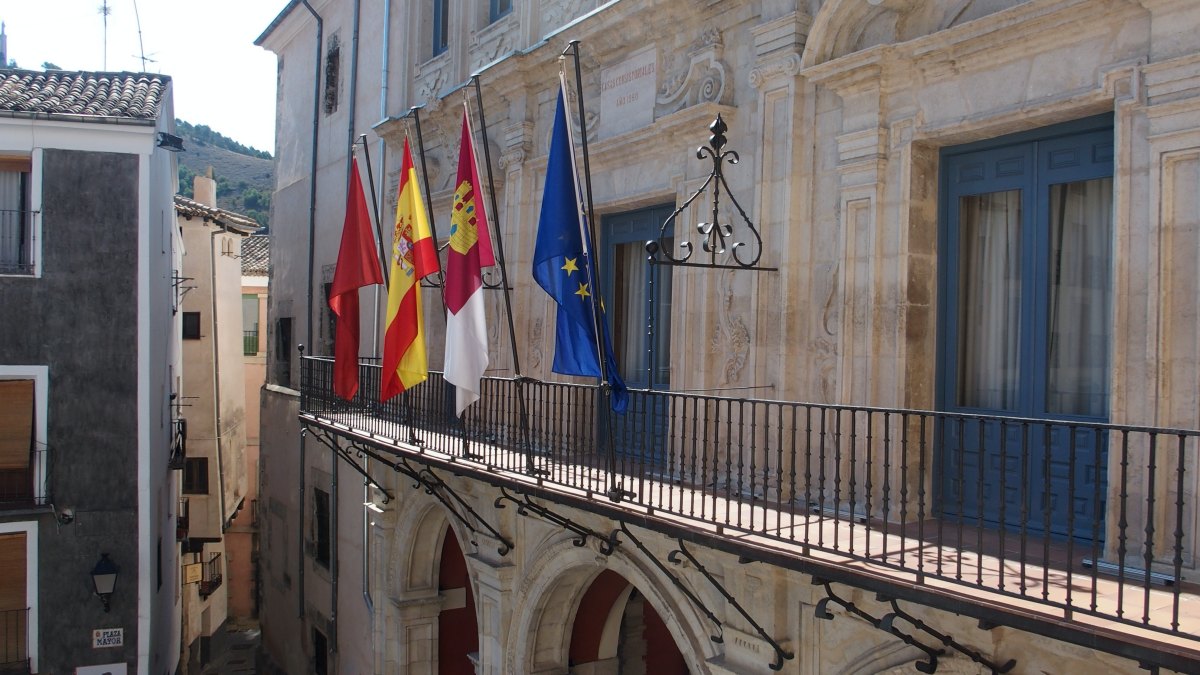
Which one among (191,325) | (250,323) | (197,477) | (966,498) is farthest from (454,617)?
(250,323)

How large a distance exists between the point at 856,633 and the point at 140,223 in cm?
1176

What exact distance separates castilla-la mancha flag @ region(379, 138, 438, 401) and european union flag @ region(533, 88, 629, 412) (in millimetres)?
2061

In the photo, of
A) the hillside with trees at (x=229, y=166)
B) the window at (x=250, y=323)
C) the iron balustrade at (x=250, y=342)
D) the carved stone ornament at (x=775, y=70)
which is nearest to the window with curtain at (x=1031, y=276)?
the carved stone ornament at (x=775, y=70)

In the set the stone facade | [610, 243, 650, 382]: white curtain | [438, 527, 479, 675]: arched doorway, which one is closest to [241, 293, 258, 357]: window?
the stone facade

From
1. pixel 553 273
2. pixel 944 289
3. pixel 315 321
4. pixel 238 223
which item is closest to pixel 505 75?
pixel 553 273

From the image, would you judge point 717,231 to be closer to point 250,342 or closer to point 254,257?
point 250,342

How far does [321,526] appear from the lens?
1697cm

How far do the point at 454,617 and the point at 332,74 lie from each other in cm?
986

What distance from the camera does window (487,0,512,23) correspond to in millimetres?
11906

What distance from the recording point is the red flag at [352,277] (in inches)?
436

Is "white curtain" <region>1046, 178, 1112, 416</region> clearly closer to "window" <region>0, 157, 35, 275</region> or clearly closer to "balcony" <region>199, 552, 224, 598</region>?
"window" <region>0, 157, 35, 275</region>

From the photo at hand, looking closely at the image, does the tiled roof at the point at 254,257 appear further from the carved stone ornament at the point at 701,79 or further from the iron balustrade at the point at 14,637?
the carved stone ornament at the point at 701,79

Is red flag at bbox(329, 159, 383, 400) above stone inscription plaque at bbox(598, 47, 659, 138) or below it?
below

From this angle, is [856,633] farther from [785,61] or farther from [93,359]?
[93,359]
